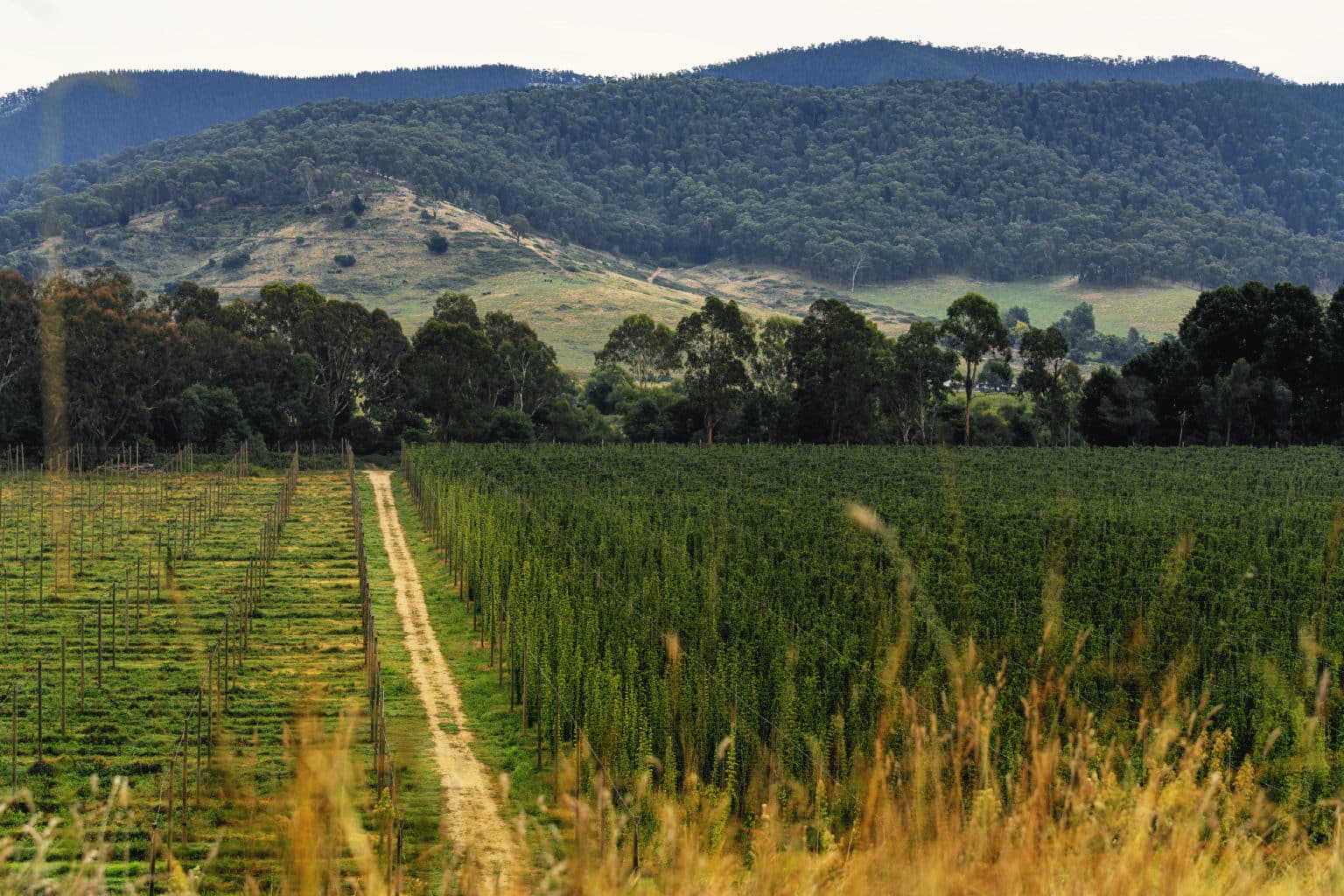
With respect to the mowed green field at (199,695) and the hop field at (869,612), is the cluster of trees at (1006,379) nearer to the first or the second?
the hop field at (869,612)

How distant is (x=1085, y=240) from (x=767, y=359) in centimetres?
12199

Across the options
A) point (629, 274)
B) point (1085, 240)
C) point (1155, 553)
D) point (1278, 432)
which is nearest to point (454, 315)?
point (1278, 432)

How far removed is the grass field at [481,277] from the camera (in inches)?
5359

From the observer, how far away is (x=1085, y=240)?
611ft

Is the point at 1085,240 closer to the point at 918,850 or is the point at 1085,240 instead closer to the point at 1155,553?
the point at 1155,553

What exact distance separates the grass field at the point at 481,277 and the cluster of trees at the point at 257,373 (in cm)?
4743

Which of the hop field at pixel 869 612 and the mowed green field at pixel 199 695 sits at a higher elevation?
Answer: the hop field at pixel 869 612

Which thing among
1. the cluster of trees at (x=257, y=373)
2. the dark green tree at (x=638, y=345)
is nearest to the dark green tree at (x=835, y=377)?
the cluster of trees at (x=257, y=373)

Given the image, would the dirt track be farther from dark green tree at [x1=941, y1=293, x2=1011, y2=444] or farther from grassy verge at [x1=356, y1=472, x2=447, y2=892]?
dark green tree at [x1=941, y1=293, x2=1011, y2=444]

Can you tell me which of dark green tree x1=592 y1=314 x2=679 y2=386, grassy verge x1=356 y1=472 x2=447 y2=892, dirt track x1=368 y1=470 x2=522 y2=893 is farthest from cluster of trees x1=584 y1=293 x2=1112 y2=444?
grassy verge x1=356 y1=472 x2=447 y2=892

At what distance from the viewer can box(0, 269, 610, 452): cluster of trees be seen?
58062 mm

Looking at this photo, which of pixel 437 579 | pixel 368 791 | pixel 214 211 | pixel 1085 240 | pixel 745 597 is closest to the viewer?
pixel 368 791

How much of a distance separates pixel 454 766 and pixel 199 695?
272 cm

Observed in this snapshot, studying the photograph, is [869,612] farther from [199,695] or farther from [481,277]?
[481,277]
